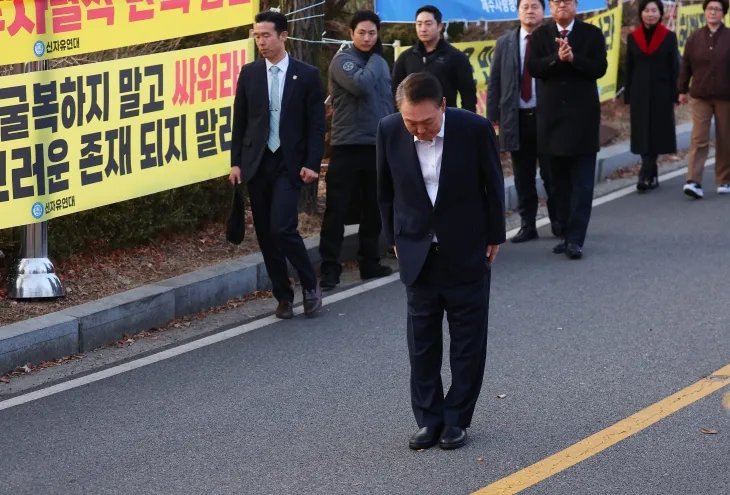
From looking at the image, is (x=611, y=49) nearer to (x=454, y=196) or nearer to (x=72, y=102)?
(x=72, y=102)

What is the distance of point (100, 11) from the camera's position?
27.2 ft

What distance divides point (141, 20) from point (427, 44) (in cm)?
217

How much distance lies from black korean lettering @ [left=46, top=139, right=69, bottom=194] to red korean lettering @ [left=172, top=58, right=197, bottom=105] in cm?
106

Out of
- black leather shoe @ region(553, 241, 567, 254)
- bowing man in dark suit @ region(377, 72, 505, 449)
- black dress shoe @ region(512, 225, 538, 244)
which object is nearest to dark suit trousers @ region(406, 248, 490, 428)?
bowing man in dark suit @ region(377, 72, 505, 449)

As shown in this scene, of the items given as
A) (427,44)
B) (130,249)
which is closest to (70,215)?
(130,249)

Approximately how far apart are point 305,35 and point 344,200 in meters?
1.88

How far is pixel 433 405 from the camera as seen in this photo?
6.01 meters

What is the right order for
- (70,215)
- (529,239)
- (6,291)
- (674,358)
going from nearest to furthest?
1. (674,358)
2. (6,291)
3. (70,215)
4. (529,239)

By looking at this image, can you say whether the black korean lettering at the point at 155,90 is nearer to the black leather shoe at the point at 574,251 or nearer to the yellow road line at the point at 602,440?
the black leather shoe at the point at 574,251

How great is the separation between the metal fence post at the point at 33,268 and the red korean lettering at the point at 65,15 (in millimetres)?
236

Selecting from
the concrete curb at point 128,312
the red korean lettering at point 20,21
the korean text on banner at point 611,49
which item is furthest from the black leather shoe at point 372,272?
the korean text on banner at point 611,49

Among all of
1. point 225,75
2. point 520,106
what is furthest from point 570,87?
point 225,75

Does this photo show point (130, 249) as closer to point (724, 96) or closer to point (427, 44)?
point (427, 44)

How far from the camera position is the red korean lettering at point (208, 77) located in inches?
360
